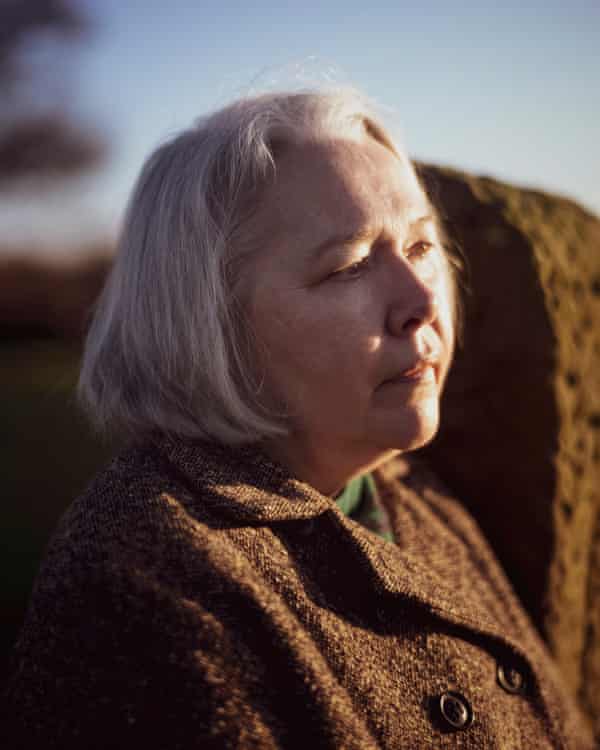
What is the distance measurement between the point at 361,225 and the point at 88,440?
50.7 inches

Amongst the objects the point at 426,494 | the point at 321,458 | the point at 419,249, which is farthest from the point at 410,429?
the point at 426,494

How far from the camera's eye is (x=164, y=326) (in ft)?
5.19

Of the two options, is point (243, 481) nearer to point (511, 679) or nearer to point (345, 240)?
point (345, 240)

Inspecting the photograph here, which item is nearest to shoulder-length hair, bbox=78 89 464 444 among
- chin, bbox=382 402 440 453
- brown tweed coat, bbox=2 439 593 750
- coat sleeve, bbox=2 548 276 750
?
brown tweed coat, bbox=2 439 593 750

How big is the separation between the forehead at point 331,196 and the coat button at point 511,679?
111 centimetres

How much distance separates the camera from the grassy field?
2070 millimetres

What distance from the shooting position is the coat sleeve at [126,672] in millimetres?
1119

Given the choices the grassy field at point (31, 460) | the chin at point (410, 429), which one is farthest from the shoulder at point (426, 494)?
the grassy field at point (31, 460)

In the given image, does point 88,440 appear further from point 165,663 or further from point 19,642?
point 165,663

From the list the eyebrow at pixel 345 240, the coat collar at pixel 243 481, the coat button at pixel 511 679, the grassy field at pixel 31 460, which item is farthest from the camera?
the grassy field at pixel 31 460

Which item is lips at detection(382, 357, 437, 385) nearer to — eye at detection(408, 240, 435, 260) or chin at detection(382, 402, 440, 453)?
chin at detection(382, 402, 440, 453)

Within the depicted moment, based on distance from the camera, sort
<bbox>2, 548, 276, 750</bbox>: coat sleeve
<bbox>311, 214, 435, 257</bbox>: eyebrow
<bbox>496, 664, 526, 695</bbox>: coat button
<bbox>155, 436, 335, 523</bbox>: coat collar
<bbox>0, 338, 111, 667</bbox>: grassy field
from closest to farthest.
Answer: <bbox>2, 548, 276, 750</bbox>: coat sleeve
<bbox>155, 436, 335, 523</bbox>: coat collar
<bbox>311, 214, 435, 257</bbox>: eyebrow
<bbox>496, 664, 526, 695</bbox>: coat button
<bbox>0, 338, 111, 667</bbox>: grassy field

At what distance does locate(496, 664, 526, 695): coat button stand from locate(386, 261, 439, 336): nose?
87 centimetres

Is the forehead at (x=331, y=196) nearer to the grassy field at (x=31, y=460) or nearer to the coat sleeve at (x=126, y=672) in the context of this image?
the coat sleeve at (x=126, y=672)
